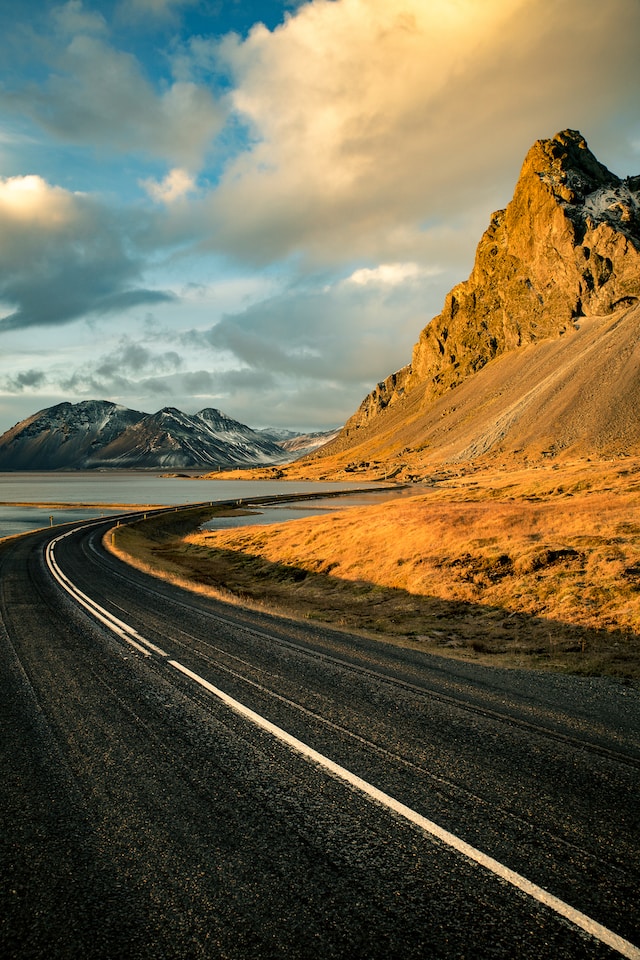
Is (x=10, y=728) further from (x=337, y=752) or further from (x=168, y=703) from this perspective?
(x=337, y=752)

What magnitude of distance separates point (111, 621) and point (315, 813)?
472 inches

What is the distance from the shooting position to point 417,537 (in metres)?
27.0

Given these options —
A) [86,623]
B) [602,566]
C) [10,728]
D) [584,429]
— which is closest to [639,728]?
[10,728]

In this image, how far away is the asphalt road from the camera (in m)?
3.78

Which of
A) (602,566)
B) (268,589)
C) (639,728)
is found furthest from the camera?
(268,589)

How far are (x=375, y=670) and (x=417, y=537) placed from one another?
17201 mm

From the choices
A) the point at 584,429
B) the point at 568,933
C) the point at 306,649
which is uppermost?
the point at 584,429

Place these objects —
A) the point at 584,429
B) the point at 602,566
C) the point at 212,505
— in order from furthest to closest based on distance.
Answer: the point at 584,429
the point at 212,505
the point at 602,566

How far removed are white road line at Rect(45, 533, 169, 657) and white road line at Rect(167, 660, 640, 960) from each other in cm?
521

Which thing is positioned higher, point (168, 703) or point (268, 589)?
point (168, 703)

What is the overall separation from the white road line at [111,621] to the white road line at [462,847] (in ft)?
17.1

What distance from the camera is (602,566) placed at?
17875 millimetres

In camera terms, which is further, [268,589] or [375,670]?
[268,589]

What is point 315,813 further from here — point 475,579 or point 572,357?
point 572,357
